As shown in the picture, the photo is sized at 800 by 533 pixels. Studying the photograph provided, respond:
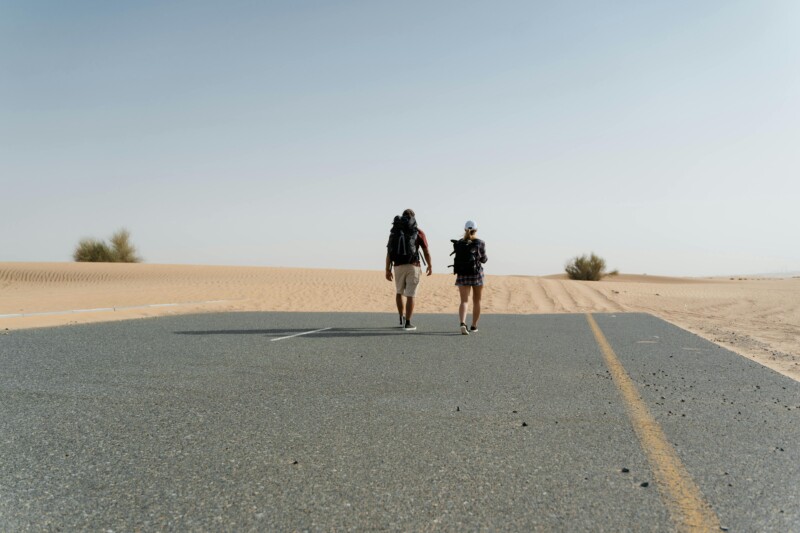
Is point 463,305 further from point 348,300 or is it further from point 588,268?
point 588,268

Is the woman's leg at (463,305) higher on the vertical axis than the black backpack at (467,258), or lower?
lower

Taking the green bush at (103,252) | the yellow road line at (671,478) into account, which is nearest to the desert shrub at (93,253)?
the green bush at (103,252)

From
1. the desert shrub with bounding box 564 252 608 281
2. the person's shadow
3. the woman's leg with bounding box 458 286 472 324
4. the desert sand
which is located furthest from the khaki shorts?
the desert shrub with bounding box 564 252 608 281

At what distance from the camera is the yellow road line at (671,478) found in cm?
314

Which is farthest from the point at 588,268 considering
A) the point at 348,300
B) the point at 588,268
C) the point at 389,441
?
the point at 389,441

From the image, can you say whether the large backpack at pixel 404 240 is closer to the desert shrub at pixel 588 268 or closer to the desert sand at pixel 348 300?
the desert sand at pixel 348 300

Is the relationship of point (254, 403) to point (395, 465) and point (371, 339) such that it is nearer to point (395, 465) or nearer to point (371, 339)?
point (395, 465)

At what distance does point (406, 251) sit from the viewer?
11914 mm

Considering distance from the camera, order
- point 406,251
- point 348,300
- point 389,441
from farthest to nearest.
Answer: point 348,300, point 406,251, point 389,441

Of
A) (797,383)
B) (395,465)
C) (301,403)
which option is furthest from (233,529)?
(797,383)

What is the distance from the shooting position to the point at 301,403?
5.77 metres

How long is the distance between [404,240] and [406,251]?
0.68 ft

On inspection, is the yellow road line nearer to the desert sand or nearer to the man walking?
the desert sand

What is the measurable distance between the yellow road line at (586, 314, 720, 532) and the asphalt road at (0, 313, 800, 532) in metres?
0.02
